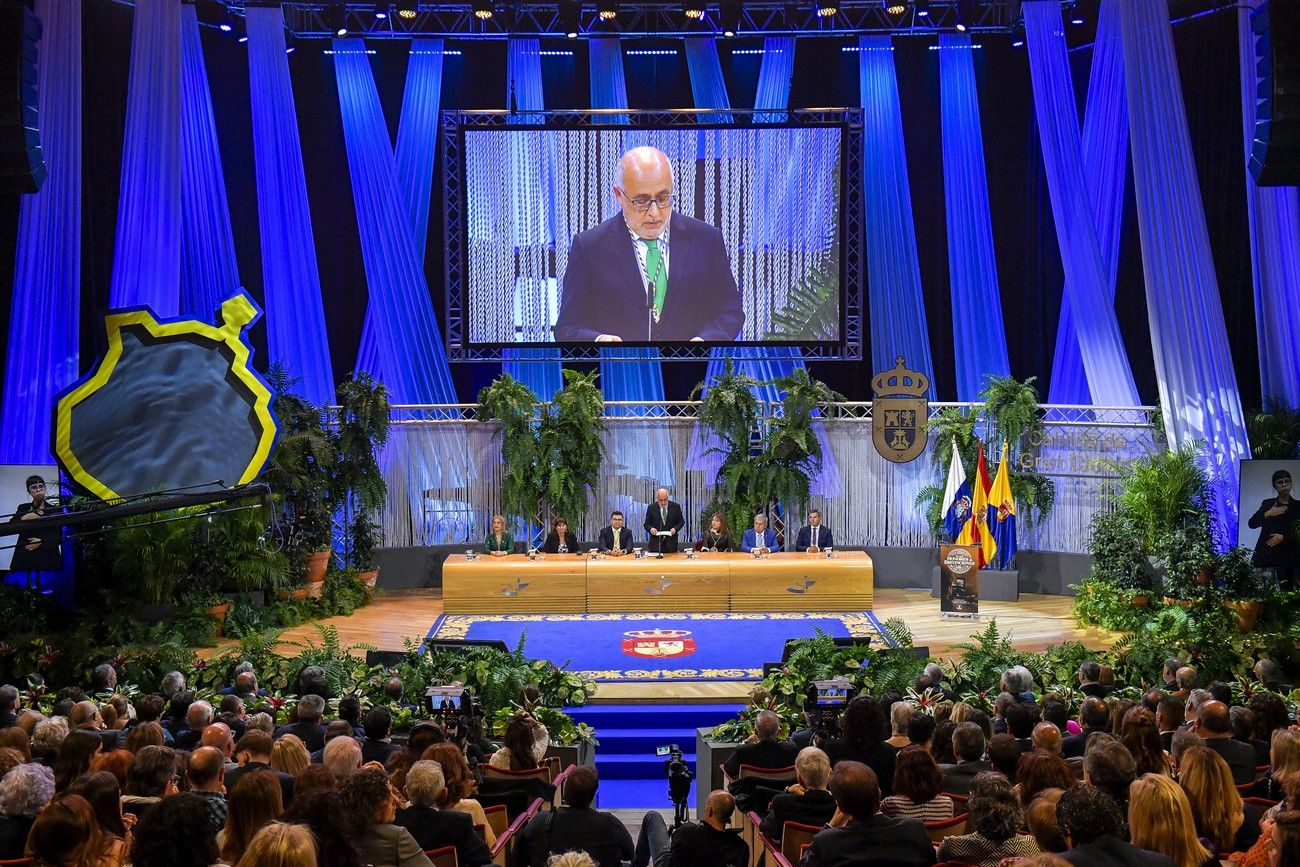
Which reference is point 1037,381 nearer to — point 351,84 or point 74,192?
point 351,84

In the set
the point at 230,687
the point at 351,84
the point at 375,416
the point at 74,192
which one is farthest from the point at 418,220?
the point at 230,687

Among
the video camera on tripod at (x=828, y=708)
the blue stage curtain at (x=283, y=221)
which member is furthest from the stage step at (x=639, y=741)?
the blue stage curtain at (x=283, y=221)

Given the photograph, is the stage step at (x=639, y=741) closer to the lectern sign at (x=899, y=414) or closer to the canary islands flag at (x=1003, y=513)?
the canary islands flag at (x=1003, y=513)

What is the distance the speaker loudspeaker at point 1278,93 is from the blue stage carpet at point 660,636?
4.70 meters

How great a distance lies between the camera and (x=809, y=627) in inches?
480

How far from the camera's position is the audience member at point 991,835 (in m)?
4.21

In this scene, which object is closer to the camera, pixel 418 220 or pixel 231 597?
pixel 231 597

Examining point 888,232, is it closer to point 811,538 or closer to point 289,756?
point 811,538

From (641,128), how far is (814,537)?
493 cm

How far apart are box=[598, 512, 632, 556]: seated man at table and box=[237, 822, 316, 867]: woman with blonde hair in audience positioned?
33.0 ft

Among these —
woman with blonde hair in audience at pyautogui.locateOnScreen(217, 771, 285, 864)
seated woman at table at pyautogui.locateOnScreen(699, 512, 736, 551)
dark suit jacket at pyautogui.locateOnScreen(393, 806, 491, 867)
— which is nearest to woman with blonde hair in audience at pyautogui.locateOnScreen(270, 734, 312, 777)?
dark suit jacket at pyautogui.locateOnScreen(393, 806, 491, 867)

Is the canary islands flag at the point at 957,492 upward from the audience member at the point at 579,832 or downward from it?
upward

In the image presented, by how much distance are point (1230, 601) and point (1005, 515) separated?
238 centimetres

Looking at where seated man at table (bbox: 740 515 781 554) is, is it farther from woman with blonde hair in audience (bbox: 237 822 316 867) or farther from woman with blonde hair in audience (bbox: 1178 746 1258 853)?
woman with blonde hair in audience (bbox: 237 822 316 867)
